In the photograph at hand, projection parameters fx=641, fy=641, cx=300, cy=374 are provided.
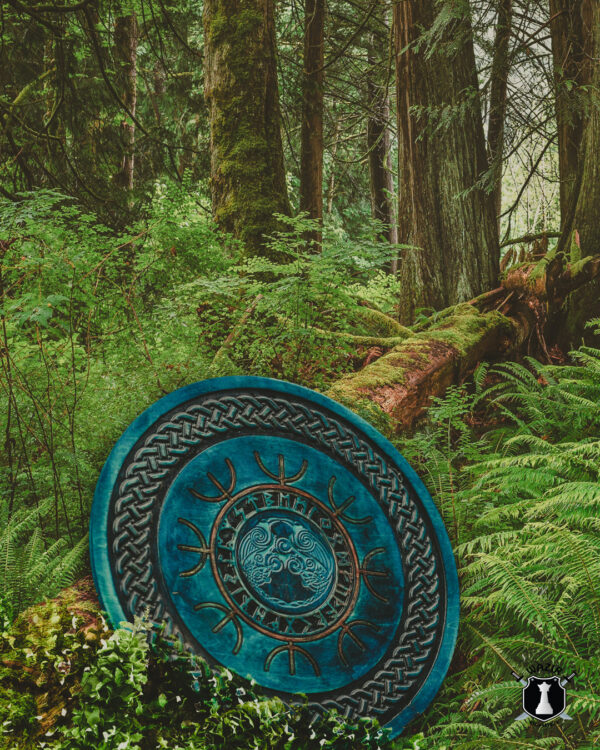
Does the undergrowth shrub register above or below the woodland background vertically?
below

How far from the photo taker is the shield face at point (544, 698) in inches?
95.7

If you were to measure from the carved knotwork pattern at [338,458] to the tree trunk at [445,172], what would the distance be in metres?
4.19

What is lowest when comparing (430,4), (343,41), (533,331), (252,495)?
(252,495)

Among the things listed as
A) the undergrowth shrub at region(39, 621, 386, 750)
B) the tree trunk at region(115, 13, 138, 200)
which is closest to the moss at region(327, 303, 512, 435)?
the undergrowth shrub at region(39, 621, 386, 750)

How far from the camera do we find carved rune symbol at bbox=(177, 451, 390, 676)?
2.71 metres

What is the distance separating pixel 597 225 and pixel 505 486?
3.97 metres

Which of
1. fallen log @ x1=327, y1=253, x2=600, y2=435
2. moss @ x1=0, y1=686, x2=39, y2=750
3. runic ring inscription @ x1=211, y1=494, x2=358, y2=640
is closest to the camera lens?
moss @ x1=0, y1=686, x2=39, y2=750

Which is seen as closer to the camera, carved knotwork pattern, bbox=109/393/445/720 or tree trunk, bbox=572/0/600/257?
carved knotwork pattern, bbox=109/393/445/720

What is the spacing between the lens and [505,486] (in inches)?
144

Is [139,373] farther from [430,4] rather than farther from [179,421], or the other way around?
[430,4]

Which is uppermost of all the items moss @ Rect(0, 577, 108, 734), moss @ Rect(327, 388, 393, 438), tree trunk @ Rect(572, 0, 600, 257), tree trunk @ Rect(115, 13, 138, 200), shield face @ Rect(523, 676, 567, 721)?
tree trunk @ Rect(115, 13, 138, 200)

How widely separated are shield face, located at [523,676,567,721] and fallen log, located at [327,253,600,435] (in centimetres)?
234

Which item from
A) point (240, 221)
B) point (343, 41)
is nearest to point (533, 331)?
point (240, 221)

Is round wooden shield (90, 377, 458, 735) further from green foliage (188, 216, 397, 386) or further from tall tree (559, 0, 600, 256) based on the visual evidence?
tall tree (559, 0, 600, 256)
